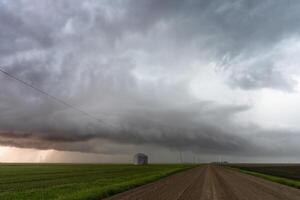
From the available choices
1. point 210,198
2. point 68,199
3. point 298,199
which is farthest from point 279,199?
point 68,199

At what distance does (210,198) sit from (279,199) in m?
5.77

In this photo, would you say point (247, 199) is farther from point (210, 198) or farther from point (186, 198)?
point (186, 198)

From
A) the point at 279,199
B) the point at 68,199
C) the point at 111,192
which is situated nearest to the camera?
the point at 68,199

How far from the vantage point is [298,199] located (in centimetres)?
2372

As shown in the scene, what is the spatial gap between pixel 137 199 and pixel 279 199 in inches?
431

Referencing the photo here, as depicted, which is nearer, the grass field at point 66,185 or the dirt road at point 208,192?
the dirt road at point 208,192

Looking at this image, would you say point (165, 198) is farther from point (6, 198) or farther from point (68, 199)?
point (6, 198)

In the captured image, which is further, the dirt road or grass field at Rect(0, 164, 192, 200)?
grass field at Rect(0, 164, 192, 200)

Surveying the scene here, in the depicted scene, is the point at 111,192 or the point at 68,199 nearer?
the point at 68,199

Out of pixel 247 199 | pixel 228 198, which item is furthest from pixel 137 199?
pixel 247 199

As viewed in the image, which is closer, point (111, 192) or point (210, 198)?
point (210, 198)

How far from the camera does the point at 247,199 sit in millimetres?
22219

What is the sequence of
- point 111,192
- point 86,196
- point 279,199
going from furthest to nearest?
point 111,192 < point 279,199 < point 86,196

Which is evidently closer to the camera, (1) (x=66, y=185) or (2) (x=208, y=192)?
(2) (x=208, y=192)
